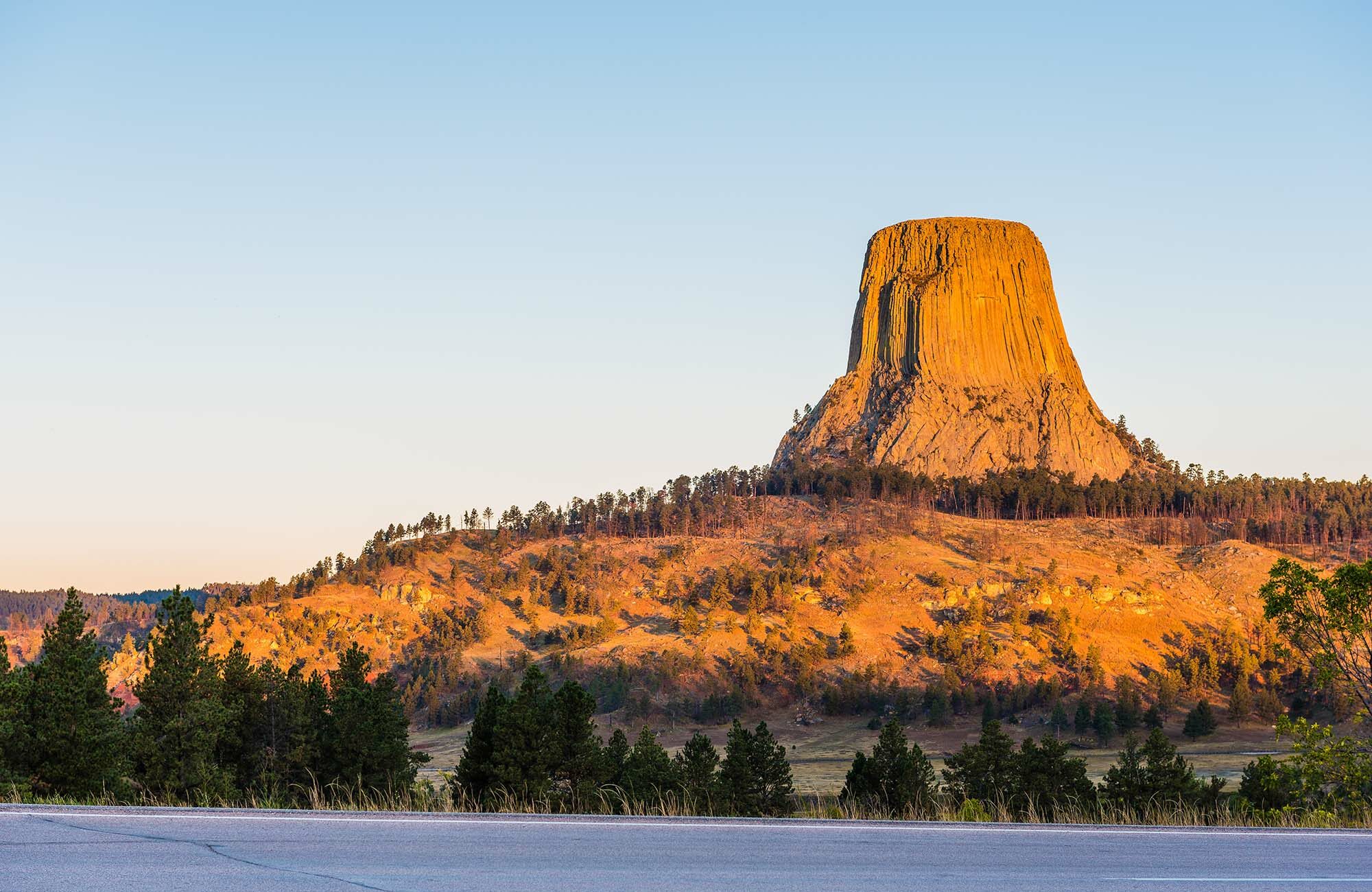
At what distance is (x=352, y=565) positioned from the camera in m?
131

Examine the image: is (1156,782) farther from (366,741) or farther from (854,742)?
(854,742)

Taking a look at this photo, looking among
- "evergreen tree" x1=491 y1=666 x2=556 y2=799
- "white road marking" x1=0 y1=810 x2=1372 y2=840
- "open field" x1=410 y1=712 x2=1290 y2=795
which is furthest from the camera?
"open field" x1=410 y1=712 x2=1290 y2=795

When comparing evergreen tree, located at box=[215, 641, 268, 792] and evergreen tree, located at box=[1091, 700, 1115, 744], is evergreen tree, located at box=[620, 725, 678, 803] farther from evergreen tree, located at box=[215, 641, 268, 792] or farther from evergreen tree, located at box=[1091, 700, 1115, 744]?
evergreen tree, located at box=[1091, 700, 1115, 744]

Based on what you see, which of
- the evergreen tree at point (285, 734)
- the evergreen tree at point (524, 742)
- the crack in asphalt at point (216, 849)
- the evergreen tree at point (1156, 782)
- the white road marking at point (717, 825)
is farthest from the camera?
the evergreen tree at point (1156, 782)

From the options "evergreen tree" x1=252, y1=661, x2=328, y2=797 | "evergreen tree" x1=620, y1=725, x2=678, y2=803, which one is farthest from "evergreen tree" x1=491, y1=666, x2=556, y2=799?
"evergreen tree" x1=252, y1=661, x2=328, y2=797

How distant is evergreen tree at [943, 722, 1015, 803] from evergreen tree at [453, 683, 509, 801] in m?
17.9

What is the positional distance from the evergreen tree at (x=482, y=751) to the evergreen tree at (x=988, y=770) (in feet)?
58.8

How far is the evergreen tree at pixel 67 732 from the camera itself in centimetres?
2438

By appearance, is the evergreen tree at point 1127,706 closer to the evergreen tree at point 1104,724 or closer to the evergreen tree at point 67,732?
the evergreen tree at point 1104,724

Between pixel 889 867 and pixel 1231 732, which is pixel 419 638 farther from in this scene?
pixel 889 867

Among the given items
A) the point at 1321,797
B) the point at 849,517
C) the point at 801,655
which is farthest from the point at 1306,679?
the point at 1321,797

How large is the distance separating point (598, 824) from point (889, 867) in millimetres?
3211

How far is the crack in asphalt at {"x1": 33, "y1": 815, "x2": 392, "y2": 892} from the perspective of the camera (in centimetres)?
936

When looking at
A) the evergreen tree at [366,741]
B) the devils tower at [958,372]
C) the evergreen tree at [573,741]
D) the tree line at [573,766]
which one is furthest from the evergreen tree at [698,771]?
the devils tower at [958,372]
